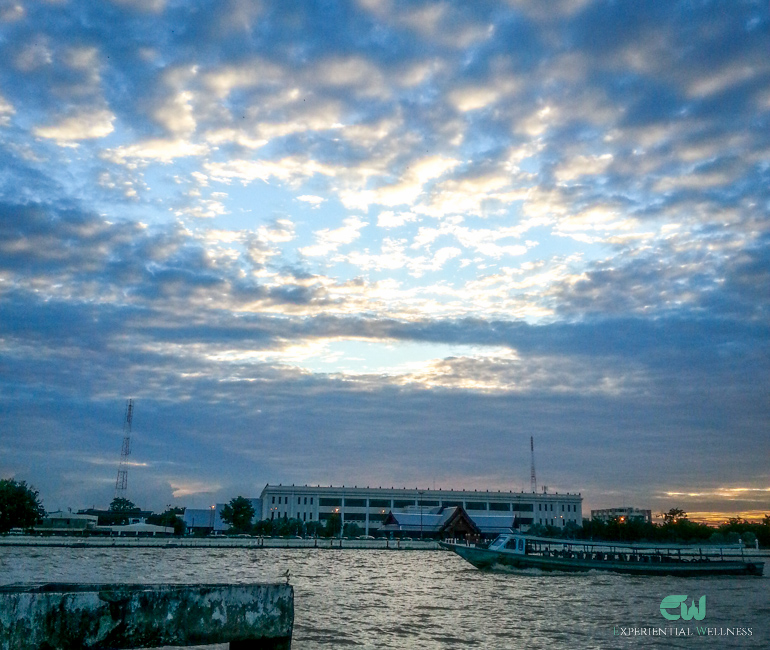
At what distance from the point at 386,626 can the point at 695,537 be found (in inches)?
4963

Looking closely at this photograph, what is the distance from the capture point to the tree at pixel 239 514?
430ft

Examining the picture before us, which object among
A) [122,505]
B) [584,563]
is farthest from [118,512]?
[584,563]

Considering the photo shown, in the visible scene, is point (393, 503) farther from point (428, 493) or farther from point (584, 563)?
point (584, 563)

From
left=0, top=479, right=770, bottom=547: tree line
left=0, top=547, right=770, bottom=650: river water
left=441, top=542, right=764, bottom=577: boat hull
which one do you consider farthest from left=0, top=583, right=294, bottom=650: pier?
left=0, top=479, right=770, bottom=547: tree line

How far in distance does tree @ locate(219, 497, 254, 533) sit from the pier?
13264 centimetres

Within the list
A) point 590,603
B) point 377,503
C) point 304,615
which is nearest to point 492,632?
point 304,615

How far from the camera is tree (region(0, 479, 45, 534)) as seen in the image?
78.6 metres

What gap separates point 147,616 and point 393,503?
150 meters

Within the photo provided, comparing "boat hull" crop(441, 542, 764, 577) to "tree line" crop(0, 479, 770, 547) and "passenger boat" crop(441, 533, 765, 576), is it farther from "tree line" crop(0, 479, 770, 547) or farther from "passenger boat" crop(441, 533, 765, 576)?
"tree line" crop(0, 479, 770, 547)

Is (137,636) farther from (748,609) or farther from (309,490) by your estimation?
(309,490)

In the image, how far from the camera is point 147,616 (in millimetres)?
4684

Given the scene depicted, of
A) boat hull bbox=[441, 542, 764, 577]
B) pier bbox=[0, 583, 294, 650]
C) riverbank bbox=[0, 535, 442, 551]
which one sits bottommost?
riverbank bbox=[0, 535, 442, 551]

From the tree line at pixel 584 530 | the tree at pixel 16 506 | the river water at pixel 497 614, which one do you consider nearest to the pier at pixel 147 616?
the river water at pixel 497 614
